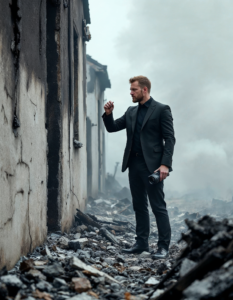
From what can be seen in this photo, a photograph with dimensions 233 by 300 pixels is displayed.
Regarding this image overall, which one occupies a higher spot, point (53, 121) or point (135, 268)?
point (53, 121)

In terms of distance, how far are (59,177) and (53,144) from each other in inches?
17.1

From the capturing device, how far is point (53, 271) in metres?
2.52

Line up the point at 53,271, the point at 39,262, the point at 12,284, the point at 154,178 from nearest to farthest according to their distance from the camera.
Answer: the point at 12,284, the point at 53,271, the point at 39,262, the point at 154,178

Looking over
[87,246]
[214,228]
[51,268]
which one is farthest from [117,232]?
[214,228]

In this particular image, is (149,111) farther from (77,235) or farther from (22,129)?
(77,235)

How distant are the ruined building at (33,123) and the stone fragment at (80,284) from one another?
1.82 feet

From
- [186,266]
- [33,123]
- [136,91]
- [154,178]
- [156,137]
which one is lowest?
[186,266]

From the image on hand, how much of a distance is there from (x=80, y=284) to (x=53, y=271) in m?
0.25

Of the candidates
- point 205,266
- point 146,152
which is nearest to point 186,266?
point 205,266

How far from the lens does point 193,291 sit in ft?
5.76

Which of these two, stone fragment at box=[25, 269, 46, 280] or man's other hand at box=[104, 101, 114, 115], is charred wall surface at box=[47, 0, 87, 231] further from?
stone fragment at box=[25, 269, 46, 280]

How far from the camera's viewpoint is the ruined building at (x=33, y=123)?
269 cm

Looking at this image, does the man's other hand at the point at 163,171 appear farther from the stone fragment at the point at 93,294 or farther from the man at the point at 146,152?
the stone fragment at the point at 93,294

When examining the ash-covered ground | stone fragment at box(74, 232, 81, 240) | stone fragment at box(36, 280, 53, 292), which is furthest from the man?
stone fragment at box(36, 280, 53, 292)
